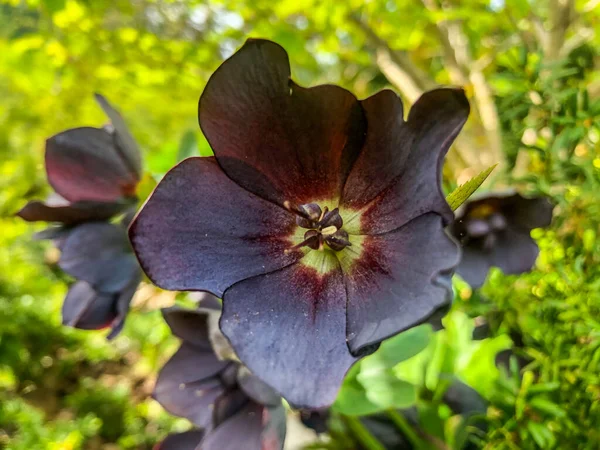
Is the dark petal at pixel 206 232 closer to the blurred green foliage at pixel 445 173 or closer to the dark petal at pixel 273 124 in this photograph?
the dark petal at pixel 273 124

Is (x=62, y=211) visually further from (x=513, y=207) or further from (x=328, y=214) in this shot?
(x=513, y=207)

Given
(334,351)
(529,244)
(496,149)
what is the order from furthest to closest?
(496,149), (529,244), (334,351)

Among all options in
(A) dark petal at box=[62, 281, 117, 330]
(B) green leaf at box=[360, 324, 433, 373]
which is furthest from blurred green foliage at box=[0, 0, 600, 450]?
(A) dark petal at box=[62, 281, 117, 330]

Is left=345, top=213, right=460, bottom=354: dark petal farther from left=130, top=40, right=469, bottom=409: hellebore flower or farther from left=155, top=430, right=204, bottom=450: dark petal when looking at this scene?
left=155, top=430, right=204, bottom=450: dark petal

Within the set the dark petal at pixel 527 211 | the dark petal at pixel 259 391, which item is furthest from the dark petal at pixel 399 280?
the dark petal at pixel 527 211

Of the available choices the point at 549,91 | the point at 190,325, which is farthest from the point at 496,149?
the point at 190,325

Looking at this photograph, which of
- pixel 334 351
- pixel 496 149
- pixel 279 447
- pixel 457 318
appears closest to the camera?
pixel 334 351

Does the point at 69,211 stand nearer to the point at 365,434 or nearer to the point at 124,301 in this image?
the point at 124,301
